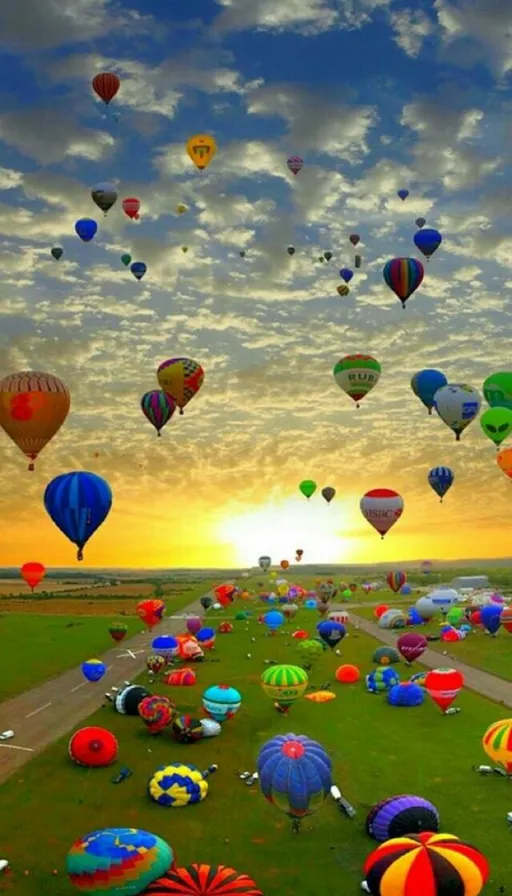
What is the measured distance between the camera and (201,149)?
196 ft

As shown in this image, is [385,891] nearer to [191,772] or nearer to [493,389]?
[191,772]

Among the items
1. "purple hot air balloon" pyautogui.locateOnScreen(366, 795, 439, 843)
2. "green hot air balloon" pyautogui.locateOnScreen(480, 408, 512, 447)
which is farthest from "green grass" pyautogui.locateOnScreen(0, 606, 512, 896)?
"green hot air balloon" pyautogui.locateOnScreen(480, 408, 512, 447)

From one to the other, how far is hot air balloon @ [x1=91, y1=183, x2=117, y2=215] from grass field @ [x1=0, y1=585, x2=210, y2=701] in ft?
119

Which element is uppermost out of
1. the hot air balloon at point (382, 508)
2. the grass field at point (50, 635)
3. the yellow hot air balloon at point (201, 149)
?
the yellow hot air balloon at point (201, 149)

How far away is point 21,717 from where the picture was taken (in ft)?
132

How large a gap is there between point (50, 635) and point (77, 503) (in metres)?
46.5

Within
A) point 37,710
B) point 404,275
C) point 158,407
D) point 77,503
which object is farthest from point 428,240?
point 37,710

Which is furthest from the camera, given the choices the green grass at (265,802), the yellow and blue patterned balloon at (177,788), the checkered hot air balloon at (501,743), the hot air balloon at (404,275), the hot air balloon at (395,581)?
the hot air balloon at (395,581)

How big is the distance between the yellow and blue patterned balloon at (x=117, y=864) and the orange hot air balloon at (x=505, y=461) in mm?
46543

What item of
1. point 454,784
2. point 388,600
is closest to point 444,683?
point 454,784

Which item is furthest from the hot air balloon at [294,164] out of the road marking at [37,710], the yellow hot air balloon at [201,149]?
the road marking at [37,710]

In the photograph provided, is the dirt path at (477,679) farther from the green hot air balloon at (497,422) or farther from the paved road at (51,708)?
the paved road at (51,708)

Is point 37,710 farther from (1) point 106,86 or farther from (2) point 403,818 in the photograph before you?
(1) point 106,86

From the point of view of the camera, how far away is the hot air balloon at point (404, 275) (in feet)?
176
